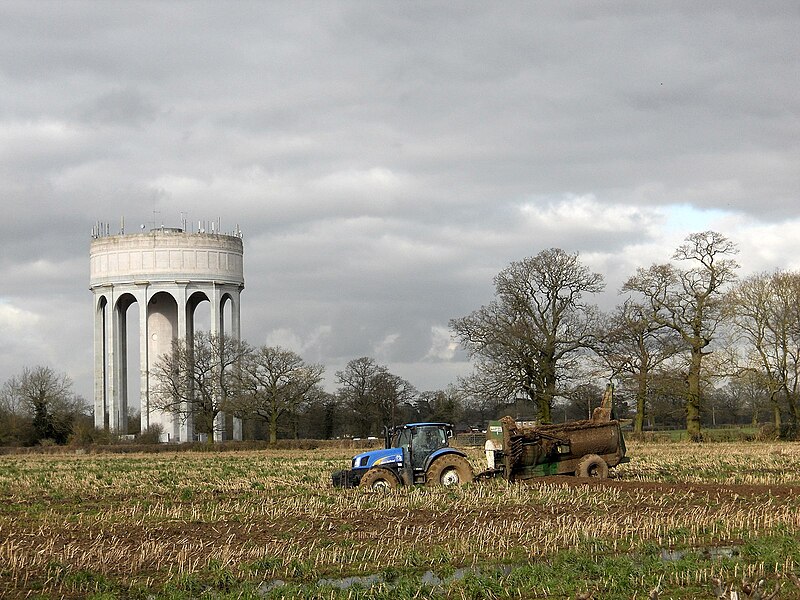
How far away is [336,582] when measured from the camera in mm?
15953

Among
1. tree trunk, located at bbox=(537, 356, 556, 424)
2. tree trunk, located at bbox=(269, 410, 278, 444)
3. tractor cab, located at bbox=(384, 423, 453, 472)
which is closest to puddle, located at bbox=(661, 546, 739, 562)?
tractor cab, located at bbox=(384, 423, 453, 472)

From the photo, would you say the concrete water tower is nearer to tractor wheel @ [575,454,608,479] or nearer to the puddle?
tractor wheel @ [575,454,608,479]

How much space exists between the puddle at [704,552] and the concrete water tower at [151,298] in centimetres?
6789

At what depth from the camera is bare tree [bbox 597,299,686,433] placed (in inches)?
2522

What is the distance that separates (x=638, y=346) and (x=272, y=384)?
97.8 ft

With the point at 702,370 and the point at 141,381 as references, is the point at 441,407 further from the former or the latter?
the point at 702,370

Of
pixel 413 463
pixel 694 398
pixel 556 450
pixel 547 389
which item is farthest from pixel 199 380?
pixel 556 450

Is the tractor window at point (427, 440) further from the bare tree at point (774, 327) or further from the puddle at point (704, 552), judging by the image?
the bare tree at point (774, 327)

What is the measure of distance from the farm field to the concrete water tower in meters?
52.2

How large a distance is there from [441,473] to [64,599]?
53.0ft

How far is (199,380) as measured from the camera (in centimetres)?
8244

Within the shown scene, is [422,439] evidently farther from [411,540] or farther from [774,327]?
[774,327]

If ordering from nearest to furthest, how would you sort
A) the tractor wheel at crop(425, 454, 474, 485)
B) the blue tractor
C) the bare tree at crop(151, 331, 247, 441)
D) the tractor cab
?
the tractor wheel at crop(425, 454, 474, 485)
the blue tractor
the tractor cab
the bare tree at crop(151, 331, 247, 441)

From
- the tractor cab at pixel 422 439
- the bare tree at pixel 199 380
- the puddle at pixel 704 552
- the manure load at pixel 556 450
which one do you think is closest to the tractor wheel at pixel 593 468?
the manure load at pixel 556 450
